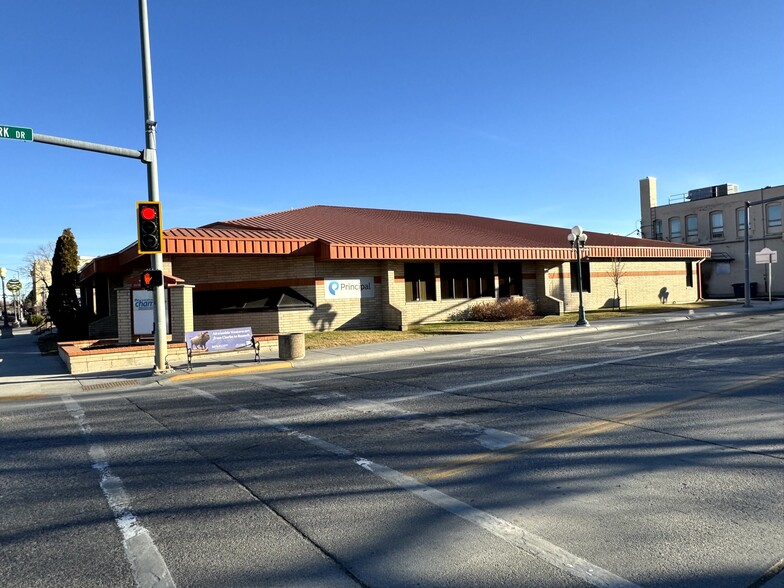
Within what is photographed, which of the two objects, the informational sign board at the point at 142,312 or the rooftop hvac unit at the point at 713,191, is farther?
the rooftop hvac unit at the point at 713,191

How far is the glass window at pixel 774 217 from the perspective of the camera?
46.3 meters

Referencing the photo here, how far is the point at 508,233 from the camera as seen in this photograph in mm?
33531

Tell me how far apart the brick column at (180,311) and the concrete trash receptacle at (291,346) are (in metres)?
3.72

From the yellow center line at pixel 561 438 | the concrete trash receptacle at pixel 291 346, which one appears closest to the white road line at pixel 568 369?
the yellow center line at pixel 561 438

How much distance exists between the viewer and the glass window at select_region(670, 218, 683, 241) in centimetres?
5350

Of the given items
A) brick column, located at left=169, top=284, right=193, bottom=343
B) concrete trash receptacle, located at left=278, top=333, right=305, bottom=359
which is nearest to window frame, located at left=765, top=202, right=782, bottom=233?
concrete trash receptacle, located at left=278, top=333, right=305, bottom=359

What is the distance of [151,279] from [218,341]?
2629 mm

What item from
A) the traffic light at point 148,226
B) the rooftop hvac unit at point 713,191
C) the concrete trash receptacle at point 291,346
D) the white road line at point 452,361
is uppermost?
the rooftop hvac unit at point 713,191

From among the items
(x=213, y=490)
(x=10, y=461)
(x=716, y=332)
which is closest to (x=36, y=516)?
(x=213, y=490)

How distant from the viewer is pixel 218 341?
52.2ft

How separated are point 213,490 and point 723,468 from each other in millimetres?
4738

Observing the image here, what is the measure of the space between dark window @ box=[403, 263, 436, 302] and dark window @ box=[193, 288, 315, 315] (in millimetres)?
4934

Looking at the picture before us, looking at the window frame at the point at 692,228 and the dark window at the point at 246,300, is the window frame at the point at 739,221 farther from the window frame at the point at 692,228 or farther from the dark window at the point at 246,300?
the dark window at the point at 246,300

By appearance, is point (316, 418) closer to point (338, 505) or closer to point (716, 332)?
point (338, 505)
